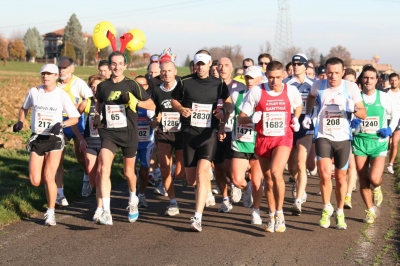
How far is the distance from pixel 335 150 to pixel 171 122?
95.9 inches

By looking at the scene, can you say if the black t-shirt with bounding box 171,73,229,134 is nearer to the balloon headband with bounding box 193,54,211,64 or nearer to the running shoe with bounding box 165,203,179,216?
the balloon headband with bounding box 193,54,211,64

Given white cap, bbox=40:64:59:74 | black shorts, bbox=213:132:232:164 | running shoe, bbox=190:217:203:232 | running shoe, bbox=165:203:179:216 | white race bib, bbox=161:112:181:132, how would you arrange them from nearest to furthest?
running shoe, bbox=190:217:203:232 → white cap, bbox=40:64:59:74 → running shoe, bbox=165:203:179:216 → white race bib, bbox=161:112:181:132 → black shorts, bbox=213:132:232:164

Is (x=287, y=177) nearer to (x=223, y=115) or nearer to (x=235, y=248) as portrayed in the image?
(x=223, y=115)

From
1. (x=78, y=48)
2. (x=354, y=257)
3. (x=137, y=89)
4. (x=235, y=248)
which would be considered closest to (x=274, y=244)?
(x=235, y=248)

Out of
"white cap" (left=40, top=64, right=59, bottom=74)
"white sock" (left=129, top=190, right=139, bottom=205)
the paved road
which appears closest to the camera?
the paved road

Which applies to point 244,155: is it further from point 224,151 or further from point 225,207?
point 225,207

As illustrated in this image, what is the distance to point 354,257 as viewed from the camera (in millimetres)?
6719

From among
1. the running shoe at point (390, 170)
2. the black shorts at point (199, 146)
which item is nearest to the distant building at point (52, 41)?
the running shoe at point (390, 170)

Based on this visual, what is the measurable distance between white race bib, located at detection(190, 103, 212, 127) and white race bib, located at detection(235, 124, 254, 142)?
19.3 inches

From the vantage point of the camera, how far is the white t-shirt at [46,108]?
8.39 meters

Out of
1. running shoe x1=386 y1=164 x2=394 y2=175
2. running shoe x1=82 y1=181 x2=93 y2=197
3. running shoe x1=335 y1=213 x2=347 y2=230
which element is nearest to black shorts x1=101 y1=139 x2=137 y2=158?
running shoe x1=82 y1=181 x2=93 y2=197

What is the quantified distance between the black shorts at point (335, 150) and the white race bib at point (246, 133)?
0.88 meters

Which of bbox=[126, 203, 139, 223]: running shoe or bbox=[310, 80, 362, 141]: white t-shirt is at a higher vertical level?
bbox=[310, 80, 362, 141]: white t-shirt

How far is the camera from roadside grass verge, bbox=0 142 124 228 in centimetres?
877
